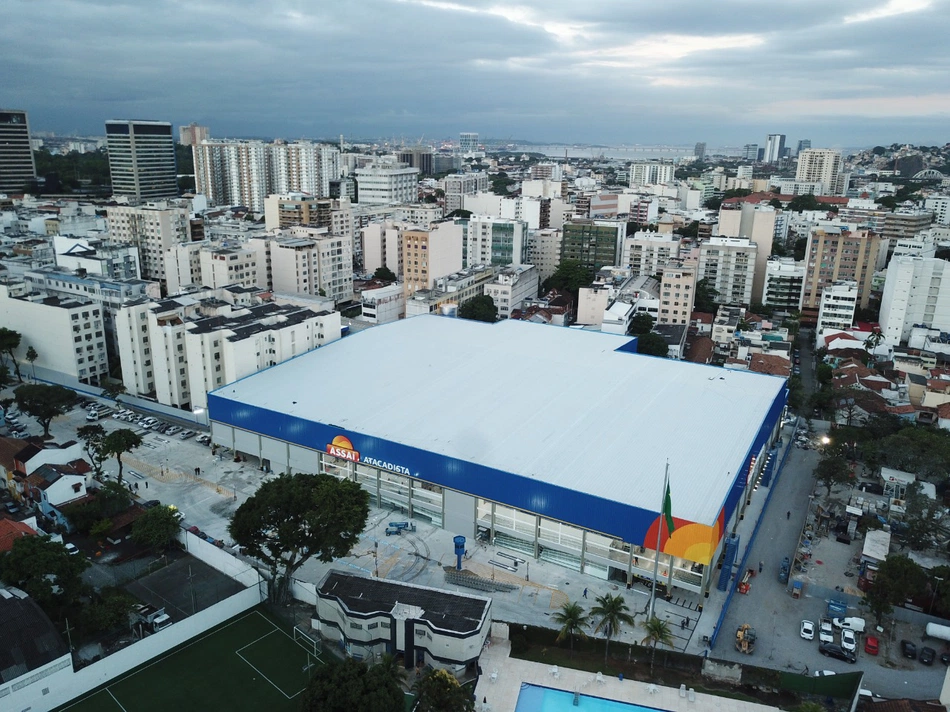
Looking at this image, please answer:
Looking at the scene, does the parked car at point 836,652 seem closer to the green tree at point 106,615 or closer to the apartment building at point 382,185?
the green tree at point 106,615

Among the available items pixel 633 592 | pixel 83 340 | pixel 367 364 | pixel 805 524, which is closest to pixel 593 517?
pixel 633 592

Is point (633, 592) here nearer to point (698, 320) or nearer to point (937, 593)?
point (937, 593)

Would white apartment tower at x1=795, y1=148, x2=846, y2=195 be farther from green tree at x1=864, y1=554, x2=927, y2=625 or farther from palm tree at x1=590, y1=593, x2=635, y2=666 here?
palm tree at x1=590, y1=593, x2=635, y2=666

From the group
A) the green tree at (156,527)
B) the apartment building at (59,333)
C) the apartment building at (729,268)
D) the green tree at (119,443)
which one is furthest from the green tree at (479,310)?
the green tree at (156,527)

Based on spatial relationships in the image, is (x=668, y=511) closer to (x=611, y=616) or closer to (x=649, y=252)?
(x=611, y=616)

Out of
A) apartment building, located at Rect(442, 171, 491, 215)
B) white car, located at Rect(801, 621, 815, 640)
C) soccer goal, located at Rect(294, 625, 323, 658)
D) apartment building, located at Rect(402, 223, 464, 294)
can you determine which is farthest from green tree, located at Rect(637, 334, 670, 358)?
apartment building, located at Rect(442, 171, 491, 215)

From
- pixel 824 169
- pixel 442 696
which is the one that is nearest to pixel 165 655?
pixel 442 696

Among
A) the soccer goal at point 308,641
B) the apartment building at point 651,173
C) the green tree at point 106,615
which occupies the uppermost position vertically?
the apartment building at point 651,173
